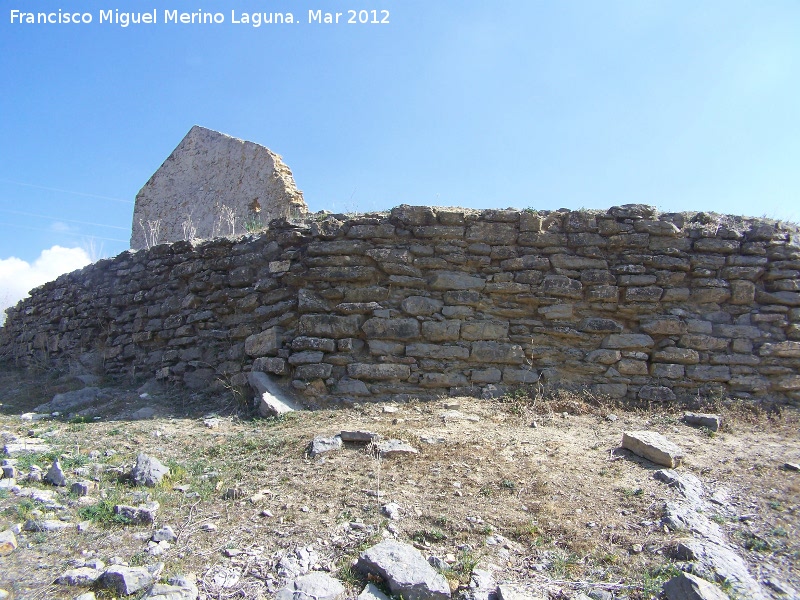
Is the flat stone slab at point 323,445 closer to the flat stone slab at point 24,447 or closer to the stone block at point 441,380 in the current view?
the stone block at point 441,380

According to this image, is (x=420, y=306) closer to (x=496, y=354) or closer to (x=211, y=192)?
(x=496, y=354)

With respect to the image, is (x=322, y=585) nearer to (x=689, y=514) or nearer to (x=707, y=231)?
(x=689, y=514)

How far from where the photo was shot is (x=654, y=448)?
4398mm

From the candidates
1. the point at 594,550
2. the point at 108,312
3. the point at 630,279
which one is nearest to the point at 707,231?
the point at 630,279

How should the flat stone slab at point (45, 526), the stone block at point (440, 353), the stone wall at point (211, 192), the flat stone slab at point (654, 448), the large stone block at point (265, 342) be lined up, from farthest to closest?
the stone wall at point (211, 192) → the large stone block at point (265, 342) → the stone block at point (440, 353) → the flat stone slab at point (654, 448) → the flat stone slab at point (45, 526)

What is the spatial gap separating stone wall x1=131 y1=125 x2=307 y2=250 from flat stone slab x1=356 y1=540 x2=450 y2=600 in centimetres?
795

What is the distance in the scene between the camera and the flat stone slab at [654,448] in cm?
434

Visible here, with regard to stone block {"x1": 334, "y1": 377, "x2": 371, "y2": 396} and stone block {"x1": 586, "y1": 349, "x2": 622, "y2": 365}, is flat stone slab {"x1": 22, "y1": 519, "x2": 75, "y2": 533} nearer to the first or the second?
stone block {"x1": 334, "y1": 377, "x2": 371, "y2": 396}

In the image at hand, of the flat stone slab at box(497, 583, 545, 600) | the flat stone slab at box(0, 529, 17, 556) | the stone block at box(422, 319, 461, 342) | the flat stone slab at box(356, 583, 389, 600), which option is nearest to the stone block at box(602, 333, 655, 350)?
the stone block at box(422, 319, 461, 342)

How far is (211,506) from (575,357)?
373 centimetres

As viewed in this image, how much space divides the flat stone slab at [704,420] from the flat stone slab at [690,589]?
2572mm

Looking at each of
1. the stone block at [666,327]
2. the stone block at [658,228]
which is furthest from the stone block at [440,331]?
the stone block at [658,228]

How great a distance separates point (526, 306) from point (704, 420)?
1.91 m

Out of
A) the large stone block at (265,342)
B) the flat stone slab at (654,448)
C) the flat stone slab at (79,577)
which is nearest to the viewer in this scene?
the flat stone slab at (79,577)
